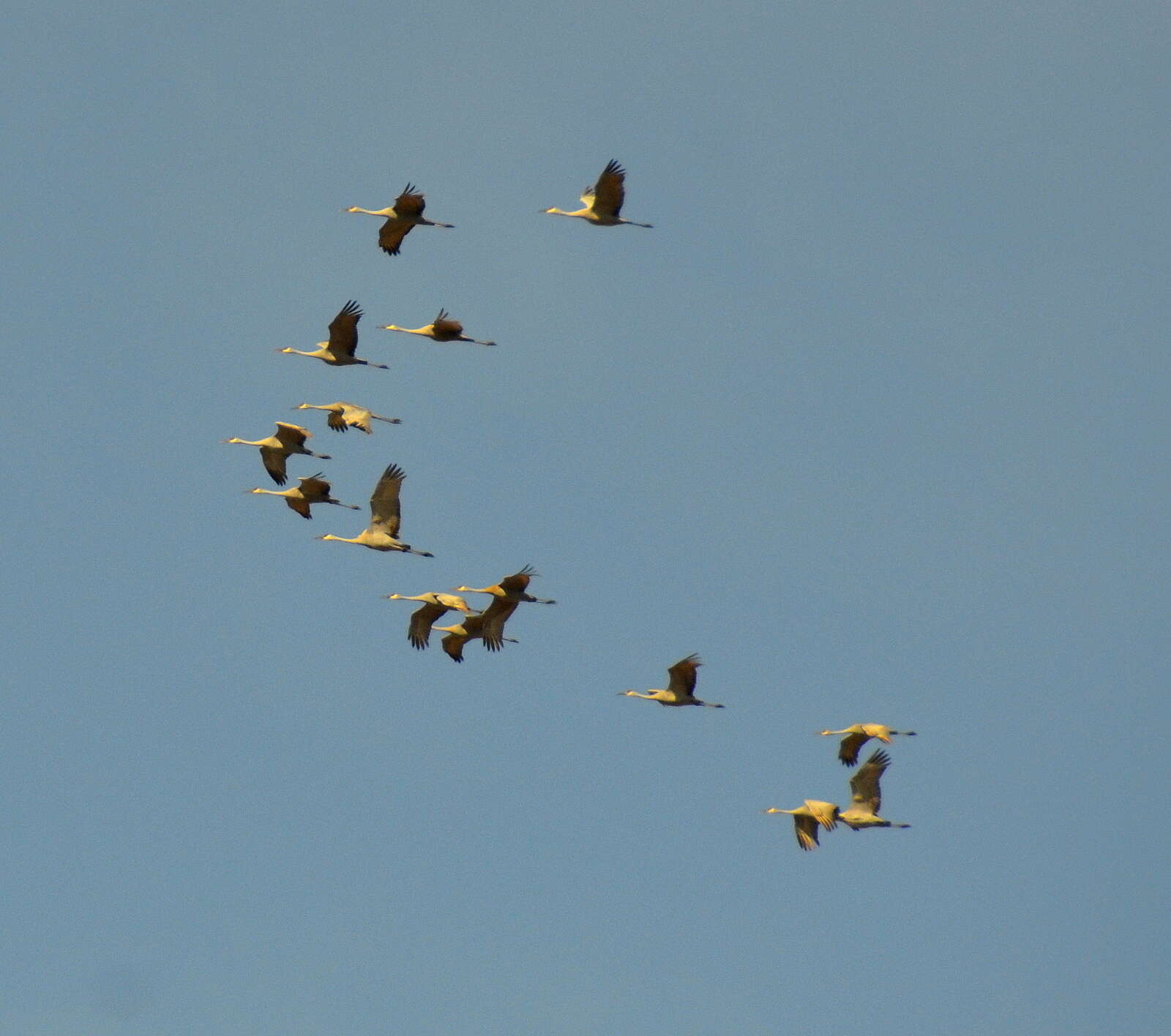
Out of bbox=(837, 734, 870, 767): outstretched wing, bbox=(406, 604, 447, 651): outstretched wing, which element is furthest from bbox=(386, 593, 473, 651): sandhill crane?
bbox=(837, 734, 870, 767): outstretched wing

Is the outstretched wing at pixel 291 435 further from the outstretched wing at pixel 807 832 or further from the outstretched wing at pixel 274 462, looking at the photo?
the outstretched wing at pixel 807 832

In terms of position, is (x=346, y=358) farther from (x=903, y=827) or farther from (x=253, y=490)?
(x=903, y=827)

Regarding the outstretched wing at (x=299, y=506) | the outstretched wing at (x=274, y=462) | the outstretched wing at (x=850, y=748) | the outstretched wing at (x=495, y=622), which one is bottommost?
the outstretched wing at (x=850, y=748)

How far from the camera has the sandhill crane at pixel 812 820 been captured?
126ft

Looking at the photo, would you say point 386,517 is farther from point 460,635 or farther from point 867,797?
point 867,797

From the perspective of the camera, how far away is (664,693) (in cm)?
4091

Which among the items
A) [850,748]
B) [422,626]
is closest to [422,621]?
[422,626]

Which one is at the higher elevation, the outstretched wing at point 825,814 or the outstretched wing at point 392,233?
the outstretched wing at point 392,233

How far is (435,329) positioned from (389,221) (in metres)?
2.39

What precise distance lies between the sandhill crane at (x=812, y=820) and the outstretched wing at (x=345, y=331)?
12.6 m

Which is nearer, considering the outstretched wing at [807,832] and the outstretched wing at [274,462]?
the outstretched wing at [807,832]

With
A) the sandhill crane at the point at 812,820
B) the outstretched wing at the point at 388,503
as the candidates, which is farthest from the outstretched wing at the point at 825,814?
the outstretched wing at the point at 388,503

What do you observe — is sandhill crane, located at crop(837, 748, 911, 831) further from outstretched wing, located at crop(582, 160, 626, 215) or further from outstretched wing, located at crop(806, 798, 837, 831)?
outstretched wing, located at crop(582, 160, 626, 215)

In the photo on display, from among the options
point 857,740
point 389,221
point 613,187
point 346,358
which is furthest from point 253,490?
point 857,740
